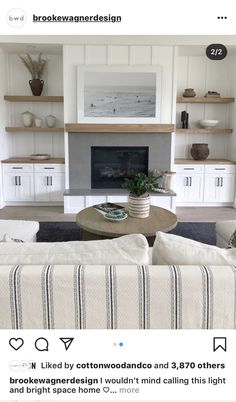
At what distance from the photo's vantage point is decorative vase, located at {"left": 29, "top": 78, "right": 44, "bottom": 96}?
18.8ft

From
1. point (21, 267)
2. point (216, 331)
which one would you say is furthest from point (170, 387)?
point (21, 267)

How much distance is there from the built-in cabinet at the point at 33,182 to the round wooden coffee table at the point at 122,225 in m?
2.19

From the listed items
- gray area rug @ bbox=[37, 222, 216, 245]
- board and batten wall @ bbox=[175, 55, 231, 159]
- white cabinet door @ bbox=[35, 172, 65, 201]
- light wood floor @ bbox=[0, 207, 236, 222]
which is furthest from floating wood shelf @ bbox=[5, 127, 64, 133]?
board and batten wall @ bbox=[175, 55, 231, 159]

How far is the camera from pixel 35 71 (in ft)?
18.9

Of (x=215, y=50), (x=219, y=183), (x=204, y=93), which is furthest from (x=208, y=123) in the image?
(x=215, y=50)

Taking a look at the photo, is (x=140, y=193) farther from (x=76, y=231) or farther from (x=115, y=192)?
(x=115, y=192)

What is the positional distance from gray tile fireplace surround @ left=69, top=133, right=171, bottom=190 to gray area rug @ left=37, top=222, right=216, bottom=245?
1.09m

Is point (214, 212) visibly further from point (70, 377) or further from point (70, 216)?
point (70, 377)

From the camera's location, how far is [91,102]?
17.4ft

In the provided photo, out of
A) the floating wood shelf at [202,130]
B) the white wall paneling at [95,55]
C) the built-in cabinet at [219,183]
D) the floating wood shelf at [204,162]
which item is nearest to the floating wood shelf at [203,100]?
the floating wood shelf at [202,130]

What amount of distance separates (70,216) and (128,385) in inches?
158

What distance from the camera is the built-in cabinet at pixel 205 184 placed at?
5641mm

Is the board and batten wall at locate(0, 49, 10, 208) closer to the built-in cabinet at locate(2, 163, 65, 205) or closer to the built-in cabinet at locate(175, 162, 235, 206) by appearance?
the built-in cabinet at locate(2, 163, 65, 205)
